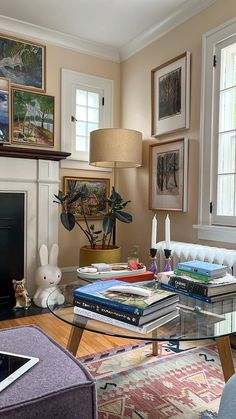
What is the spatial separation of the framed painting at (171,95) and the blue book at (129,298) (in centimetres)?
193

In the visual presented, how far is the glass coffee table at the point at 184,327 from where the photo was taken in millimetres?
1177

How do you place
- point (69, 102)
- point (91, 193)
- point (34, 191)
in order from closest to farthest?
point (34, 191) → point (69, 102) → point (91, 193)

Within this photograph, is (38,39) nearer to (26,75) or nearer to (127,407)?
(26,75)

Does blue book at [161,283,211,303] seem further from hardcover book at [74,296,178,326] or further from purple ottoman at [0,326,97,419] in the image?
purple ottoman at [0,326,97,419]

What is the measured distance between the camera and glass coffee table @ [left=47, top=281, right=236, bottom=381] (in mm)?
1177

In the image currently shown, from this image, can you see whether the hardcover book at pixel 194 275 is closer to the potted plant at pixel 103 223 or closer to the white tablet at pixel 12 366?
the white tablet at pixel 12 366

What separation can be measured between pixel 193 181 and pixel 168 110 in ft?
2.47

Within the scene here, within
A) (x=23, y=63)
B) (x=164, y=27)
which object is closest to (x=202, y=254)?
(x=164, y=27)

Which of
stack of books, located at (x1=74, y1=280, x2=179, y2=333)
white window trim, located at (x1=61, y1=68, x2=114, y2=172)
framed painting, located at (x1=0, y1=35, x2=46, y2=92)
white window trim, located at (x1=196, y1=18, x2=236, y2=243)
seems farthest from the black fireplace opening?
stack of books, located at (x1=74, y1=280, x2=179, y2=333)

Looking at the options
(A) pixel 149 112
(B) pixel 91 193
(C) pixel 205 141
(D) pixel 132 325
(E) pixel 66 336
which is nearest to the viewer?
(D) pixel 132 325

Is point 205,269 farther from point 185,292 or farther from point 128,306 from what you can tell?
point 128,306

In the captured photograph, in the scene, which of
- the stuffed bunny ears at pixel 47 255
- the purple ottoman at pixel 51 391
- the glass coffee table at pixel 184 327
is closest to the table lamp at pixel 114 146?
the stuffed bunny ears at pixel 47 255

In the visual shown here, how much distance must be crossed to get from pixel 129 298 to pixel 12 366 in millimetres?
477

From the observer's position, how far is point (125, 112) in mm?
3826
